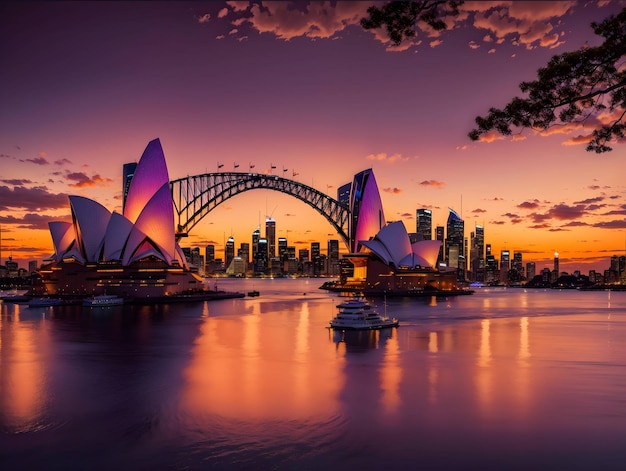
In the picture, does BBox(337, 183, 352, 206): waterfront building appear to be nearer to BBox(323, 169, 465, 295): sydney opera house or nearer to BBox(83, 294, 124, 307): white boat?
BBox(323, 169, 465, 295): sydney opera house

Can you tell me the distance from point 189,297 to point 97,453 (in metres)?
67.9

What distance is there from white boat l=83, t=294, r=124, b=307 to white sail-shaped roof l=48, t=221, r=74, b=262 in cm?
1806

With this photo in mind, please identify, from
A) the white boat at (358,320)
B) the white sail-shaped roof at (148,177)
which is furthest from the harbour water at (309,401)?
the white sail-shaped roof at (148,177)

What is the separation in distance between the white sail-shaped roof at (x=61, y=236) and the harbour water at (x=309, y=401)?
150ft

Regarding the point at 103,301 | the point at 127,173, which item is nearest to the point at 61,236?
the point at 103,301

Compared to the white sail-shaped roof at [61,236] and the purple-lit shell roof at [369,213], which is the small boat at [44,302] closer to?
the white sail-shaped roof at [61,236]

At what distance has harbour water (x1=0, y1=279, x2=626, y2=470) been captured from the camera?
627 inches

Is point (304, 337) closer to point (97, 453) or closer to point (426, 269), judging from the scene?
point (97, 453)

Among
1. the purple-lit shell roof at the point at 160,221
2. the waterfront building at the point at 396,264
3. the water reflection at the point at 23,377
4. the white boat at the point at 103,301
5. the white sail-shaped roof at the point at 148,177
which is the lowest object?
the water reflection at the point at 23,377

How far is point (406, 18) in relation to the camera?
879 centimetres

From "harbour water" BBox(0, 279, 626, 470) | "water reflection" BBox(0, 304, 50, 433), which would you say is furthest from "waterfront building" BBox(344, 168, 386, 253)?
"water reflection" BBox(0, 304, 50, 433)

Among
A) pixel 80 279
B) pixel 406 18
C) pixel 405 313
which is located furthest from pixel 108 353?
pixel 80 279

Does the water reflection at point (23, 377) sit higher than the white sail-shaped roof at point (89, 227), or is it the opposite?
the white sail-shaped roof at point (89, 227)

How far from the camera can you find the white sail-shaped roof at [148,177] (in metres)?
79.9
